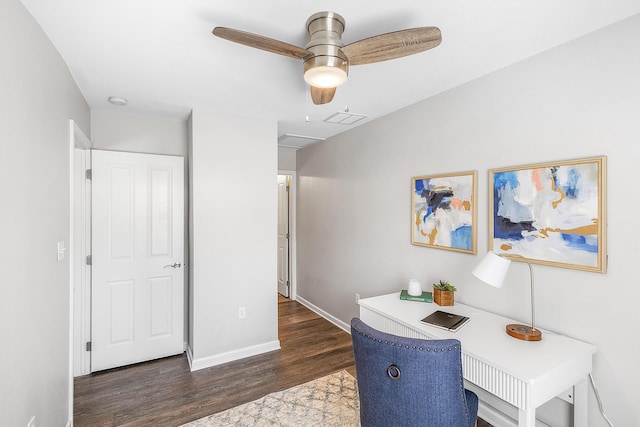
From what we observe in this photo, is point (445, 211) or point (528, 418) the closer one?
point (528, 418)

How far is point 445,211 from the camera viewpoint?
250 cm

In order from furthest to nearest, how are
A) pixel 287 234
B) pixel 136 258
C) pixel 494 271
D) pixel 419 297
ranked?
pixel 287 234
pixel 136 258
pixel 419 297
pixel 494 271

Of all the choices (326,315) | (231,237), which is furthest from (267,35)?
(326,315)

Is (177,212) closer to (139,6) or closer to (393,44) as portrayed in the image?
(139,6)

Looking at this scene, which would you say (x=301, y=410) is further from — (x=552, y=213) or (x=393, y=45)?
(x=393, y=45)

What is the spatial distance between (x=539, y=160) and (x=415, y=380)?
152 centimetres

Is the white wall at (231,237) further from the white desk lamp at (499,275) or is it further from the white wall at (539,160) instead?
the white desk lamp at (499,275)

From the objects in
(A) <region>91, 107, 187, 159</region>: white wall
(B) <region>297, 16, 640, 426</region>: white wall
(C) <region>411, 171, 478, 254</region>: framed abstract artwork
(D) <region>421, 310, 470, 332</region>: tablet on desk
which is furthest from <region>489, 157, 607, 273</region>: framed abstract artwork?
(A) <region>91, 107, 187, 159</region>: white wall

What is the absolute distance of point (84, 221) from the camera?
2.77 m

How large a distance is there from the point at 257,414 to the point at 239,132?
2425mm

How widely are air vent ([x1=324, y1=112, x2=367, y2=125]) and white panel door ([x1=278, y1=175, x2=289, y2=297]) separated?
1822mm

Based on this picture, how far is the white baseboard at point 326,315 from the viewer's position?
3.74m

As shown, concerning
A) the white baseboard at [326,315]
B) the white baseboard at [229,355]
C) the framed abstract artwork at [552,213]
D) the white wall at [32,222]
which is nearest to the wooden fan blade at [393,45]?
the framed abstract artwork at [552,213]

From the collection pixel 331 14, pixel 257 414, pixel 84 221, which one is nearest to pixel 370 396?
pixel 257 414
